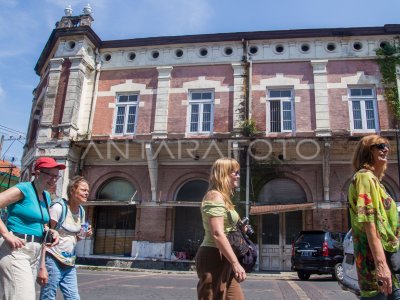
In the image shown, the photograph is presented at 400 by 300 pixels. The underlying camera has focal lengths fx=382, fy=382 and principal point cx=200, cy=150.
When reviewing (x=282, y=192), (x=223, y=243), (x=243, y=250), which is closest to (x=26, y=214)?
(x=223, y=243)

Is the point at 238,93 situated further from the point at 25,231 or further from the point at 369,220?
the point at 369,220

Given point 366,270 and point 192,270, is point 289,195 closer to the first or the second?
point 192,270

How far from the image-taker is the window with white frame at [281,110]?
56.7 feet

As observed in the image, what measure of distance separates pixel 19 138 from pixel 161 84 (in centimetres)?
1624

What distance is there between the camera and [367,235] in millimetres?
2945

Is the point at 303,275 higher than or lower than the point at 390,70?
lower

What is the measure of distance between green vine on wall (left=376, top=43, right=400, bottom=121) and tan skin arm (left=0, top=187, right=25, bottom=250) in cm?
1641

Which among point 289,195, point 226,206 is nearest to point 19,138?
point 289,195

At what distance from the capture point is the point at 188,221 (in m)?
17.0

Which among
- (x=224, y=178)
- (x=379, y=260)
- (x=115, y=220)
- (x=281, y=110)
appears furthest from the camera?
(x=115, y=220)

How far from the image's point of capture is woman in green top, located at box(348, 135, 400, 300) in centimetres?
287

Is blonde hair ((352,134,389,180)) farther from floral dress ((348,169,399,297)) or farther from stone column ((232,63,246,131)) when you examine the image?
stone column ((232,63,246,131))

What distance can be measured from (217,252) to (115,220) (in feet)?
49.1

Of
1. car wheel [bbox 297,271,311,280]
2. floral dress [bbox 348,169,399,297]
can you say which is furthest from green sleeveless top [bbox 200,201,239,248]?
car wheel [bbox 297,271,311,280]
